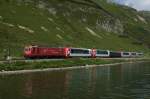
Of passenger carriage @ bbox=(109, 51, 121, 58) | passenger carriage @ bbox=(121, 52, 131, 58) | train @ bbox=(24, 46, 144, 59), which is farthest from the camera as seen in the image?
passenger carriage @ bbox=(121, 52, 131, 58)

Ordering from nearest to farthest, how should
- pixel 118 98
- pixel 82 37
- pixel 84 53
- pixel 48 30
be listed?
pixel 118 98 → pixel 84 53 → pixel 48 30 → pixel 82 37

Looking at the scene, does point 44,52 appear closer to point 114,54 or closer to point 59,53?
point 59,53

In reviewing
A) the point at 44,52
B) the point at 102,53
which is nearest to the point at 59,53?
the point at 44,52

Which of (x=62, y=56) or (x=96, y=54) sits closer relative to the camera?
(x=62, y=56)

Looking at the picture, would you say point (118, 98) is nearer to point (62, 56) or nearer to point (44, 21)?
point (62, 56)

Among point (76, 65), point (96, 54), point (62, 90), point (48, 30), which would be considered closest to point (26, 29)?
point (48, 30)

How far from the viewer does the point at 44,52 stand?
120188 mm

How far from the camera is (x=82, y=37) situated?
192m

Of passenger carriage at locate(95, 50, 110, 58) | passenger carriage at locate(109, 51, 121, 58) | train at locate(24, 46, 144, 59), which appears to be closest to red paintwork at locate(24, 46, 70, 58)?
train at locate(24, 46, 144, 59)

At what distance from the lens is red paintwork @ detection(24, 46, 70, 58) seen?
4505 inches

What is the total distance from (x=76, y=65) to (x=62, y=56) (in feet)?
58.8

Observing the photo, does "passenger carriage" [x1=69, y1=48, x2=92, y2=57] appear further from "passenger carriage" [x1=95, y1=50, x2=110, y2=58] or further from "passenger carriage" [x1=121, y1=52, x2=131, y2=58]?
"passenger carriage" [x1=121, y1=52, x2=131, y2=58]

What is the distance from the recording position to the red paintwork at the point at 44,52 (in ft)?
375

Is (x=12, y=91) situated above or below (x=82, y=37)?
below
